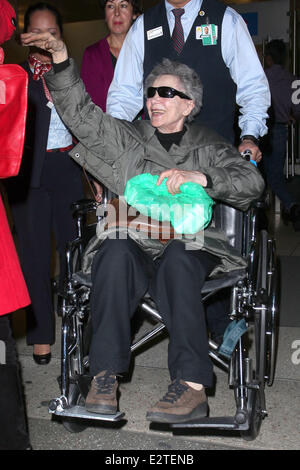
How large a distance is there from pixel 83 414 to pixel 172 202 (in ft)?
3.03

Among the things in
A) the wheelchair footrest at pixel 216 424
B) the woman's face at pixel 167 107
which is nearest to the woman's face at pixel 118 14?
the woman's face at pixel 167 107

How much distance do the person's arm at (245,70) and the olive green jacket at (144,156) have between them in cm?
34

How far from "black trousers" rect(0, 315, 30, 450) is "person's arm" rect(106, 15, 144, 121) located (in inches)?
63.2

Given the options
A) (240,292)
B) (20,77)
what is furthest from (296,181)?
(20,77)

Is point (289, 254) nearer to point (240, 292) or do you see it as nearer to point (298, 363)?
point (298, 363)

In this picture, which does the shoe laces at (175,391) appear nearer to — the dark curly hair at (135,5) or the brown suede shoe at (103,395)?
the brown suede shoe at (103,395)

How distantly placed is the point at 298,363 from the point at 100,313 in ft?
4.94

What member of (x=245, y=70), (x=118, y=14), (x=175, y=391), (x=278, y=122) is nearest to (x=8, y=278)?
(x=175, y=391)

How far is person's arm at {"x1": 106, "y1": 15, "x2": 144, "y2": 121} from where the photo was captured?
10.9 feet

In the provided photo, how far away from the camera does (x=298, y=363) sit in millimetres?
3486

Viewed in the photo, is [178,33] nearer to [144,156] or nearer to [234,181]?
[144,156]

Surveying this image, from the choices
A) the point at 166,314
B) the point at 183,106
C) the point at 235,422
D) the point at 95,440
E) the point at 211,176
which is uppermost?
the point at 183,106

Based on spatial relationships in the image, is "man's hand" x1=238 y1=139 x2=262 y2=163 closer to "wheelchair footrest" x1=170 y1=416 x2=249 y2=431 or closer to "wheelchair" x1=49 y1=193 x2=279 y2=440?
"wheelchair" x1=49 y1=193 x2=279 y2=440

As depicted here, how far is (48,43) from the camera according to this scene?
2459 millimetres
